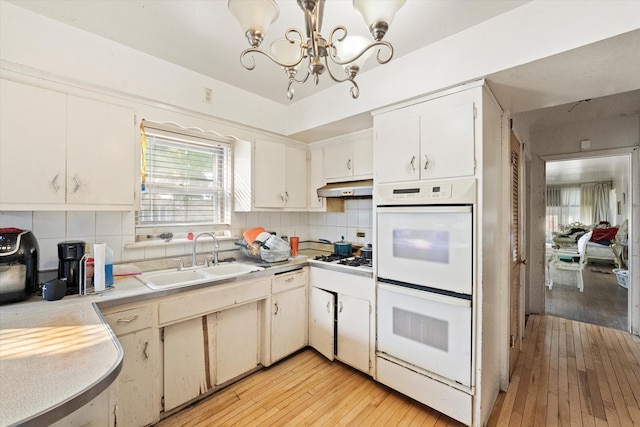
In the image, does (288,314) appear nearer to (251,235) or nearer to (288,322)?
(288,322)

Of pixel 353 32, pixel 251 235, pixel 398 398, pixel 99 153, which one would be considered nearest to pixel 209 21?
pixel 353 32

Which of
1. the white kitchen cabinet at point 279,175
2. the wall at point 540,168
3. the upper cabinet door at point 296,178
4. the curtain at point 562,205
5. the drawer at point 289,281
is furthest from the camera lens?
the curtain at point 562,205

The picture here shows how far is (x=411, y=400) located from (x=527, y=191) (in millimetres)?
3124

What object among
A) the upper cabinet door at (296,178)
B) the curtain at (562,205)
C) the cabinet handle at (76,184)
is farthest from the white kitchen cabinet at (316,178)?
the curtain at (562,205)

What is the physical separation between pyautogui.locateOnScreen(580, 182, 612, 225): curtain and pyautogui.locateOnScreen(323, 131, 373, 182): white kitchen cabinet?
361 inches

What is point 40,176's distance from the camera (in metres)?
1.51

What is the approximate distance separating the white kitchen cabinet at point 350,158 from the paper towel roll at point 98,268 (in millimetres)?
1938

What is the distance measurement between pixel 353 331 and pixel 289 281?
26.9 inches

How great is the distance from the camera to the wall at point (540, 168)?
3270 millimetres

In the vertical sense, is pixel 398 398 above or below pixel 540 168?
below

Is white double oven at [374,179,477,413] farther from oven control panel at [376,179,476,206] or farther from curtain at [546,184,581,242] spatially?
curtain at [546,184,581,242]

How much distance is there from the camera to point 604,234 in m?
6.46

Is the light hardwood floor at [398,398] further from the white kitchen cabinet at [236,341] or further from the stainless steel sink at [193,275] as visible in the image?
the stainless steel sink at [193,275]

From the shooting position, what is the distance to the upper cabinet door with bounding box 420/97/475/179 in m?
1.66
